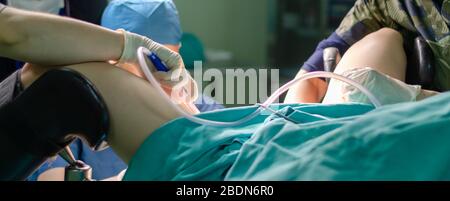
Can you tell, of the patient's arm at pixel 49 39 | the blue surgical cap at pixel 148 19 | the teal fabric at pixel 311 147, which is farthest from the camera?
the blue surgical cap at pixel 148 19

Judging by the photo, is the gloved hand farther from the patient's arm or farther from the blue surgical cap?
the blue surgical cap

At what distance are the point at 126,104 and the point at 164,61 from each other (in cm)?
13

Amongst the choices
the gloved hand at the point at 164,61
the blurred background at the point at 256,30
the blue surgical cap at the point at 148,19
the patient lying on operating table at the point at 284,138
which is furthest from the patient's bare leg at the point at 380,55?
the blurred background at the point at 256,30

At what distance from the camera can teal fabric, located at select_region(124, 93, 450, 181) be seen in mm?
759

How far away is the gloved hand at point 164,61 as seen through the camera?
3.23 ft

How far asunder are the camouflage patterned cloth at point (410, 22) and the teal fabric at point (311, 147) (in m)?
0.51

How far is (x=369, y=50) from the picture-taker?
4.46ft

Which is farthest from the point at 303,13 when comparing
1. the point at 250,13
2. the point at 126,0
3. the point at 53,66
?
the point at 53,66

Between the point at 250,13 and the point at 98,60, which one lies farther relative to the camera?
the point at 250,13

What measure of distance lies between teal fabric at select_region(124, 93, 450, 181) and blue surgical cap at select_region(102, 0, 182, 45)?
32.3 inches

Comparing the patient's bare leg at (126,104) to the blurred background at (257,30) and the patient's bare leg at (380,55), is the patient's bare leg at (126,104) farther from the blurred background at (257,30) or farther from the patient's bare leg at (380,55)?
the blurred background at (257,30)
